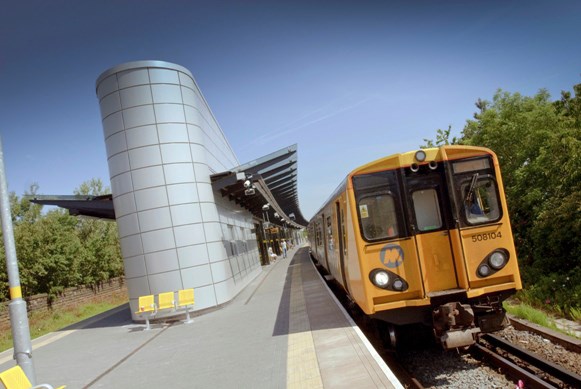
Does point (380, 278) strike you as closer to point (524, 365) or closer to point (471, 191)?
point (471, 191)

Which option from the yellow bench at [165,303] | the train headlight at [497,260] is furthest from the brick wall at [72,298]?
the train headlight at [497,260]

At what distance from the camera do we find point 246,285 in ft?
60.7

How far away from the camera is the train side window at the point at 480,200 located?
6344mm

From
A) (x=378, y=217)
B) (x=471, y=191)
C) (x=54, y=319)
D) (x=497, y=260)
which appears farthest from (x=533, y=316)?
(x=54, y=319)

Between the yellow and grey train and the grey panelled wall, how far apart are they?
24.3ft

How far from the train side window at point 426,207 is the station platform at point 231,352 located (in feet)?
6.75

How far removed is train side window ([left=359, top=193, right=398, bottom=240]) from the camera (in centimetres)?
645

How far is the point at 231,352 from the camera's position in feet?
25.3

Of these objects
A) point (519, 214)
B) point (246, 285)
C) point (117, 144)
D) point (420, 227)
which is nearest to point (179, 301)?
point (117, 144)

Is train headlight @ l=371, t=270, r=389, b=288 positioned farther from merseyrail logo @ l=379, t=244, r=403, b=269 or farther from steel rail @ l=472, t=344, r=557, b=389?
steel rail @ l=472, t=344, r=557, b=389

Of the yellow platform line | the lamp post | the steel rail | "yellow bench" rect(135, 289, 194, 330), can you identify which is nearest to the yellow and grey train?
the steel rail

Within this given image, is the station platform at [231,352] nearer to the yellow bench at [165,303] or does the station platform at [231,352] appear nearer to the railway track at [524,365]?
the yellow bench at [165,303]

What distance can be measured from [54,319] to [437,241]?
16311mm

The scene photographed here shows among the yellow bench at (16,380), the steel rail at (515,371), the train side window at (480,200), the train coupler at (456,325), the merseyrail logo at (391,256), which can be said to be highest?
the train side window at (480,200)
